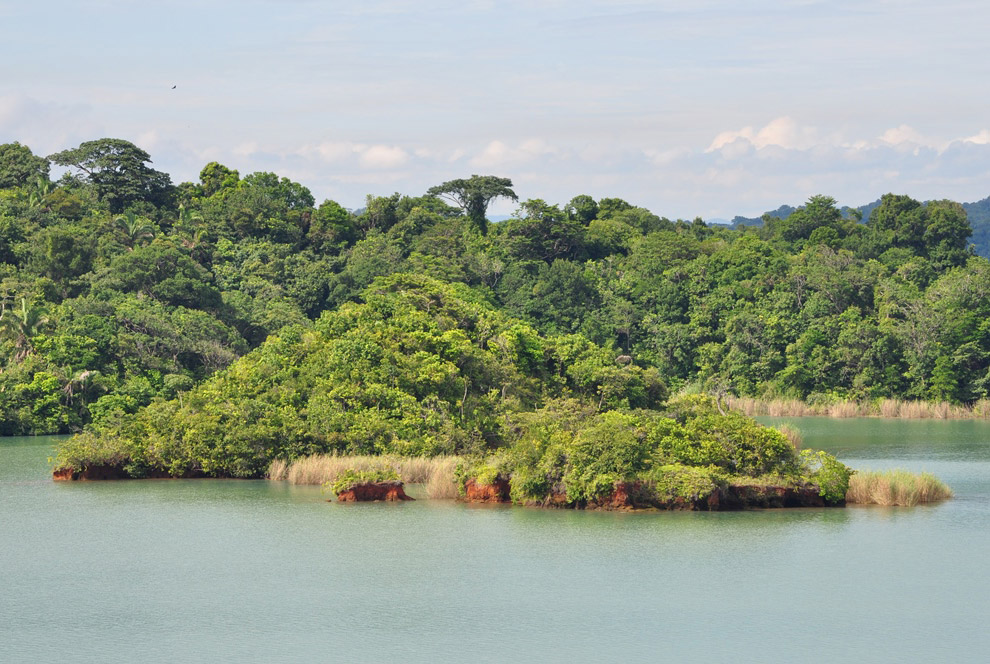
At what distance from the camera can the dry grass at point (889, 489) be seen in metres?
31.1

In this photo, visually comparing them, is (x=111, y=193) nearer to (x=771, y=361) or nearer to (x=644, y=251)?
(x=644, y=251)

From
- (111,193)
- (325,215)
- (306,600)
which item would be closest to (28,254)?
(111,193)

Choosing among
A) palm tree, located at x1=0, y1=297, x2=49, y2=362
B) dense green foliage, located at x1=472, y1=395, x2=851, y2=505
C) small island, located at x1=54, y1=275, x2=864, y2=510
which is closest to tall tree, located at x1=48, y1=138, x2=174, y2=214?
palm tree, located at x1=0, y1=297, x2=49, y2=362

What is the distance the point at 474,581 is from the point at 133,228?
4850cm

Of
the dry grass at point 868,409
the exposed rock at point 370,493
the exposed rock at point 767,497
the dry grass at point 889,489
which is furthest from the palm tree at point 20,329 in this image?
the dry grass at point 889,489

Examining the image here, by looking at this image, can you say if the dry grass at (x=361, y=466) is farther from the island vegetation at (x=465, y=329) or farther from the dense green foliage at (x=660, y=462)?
the dense green foliage at (x=660, y=462)

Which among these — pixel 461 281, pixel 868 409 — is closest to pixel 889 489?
pixel 868 409

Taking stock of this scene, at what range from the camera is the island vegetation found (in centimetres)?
3525

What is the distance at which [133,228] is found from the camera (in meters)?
68.4

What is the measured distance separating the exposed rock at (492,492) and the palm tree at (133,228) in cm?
4022

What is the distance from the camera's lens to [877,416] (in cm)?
5866

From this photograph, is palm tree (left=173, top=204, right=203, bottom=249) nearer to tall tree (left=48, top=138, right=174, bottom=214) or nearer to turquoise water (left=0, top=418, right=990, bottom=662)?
tall tree (left=48, top=138, right=174, bottom=214)

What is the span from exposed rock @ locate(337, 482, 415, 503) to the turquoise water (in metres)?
0.58

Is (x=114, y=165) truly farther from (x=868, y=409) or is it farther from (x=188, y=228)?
(x=868, y=409)
